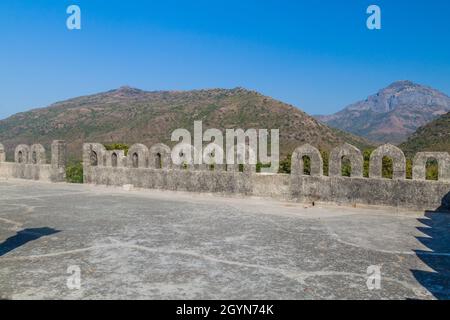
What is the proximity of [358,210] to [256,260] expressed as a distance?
501 cm

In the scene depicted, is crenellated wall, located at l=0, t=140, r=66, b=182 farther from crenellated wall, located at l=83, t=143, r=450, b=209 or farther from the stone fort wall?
crenellated wall, located at l=83, t=143, r=450, b=209

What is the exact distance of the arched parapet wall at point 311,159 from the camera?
1037 centimetres

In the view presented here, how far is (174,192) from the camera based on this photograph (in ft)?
42.5

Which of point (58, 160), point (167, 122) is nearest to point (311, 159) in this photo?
point (58, 160)

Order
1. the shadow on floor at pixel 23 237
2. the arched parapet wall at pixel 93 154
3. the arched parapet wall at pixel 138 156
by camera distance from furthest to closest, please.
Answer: the arched parapet wall at pixel 93 154
the arched parapet wall at pixel 138 156
the shadow on floor at pixel 23 237

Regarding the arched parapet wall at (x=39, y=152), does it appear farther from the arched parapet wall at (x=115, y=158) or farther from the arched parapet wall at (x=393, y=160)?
the arched parapet wall at (x=393, y=160)

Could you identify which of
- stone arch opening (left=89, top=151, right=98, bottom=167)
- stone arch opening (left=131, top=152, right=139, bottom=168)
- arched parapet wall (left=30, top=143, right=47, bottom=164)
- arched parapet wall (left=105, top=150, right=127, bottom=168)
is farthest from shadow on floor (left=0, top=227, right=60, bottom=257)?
arched parapet wall (left=30, top=143, right=47, bottom=164)

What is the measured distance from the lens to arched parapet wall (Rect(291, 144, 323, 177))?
34.0 ft

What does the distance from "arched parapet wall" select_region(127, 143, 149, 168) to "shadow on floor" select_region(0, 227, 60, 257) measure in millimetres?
6399

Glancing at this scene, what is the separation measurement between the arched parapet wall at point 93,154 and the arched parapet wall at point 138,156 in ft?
4.83

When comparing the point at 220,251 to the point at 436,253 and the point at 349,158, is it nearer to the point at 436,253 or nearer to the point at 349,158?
the point at 436,253

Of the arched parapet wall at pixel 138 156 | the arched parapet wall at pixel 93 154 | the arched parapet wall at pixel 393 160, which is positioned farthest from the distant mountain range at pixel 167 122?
the arched parapet wall at pixel 393 160
